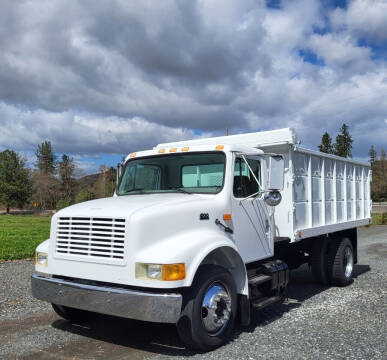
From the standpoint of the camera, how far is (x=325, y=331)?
18.0 feet

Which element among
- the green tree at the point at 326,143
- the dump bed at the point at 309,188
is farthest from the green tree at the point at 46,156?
the dump bed at the point at 309,188

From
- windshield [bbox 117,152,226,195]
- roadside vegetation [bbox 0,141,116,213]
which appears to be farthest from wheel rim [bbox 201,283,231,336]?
roadside vegetation [bbox 0,141,116,213]

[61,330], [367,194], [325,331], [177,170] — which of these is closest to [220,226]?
[177,170]

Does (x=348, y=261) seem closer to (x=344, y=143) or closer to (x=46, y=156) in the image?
(x=344, y=143)

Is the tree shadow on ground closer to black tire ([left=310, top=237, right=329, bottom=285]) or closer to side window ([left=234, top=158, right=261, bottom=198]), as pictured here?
black tire ([left=310, top=237, right=329, bottom=285])

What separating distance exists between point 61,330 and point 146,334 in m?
1.16

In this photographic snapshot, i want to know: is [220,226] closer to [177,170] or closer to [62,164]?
[177,170]

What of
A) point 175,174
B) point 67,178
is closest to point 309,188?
point 175,174

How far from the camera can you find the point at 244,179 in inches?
228

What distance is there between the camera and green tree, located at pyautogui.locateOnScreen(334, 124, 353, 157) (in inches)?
3066

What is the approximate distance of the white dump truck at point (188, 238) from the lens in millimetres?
4434

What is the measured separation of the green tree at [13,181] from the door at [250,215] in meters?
69.1

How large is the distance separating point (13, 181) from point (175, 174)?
70909 millimetres

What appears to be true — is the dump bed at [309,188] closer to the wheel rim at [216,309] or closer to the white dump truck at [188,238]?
the white dump truck at [188,238]
